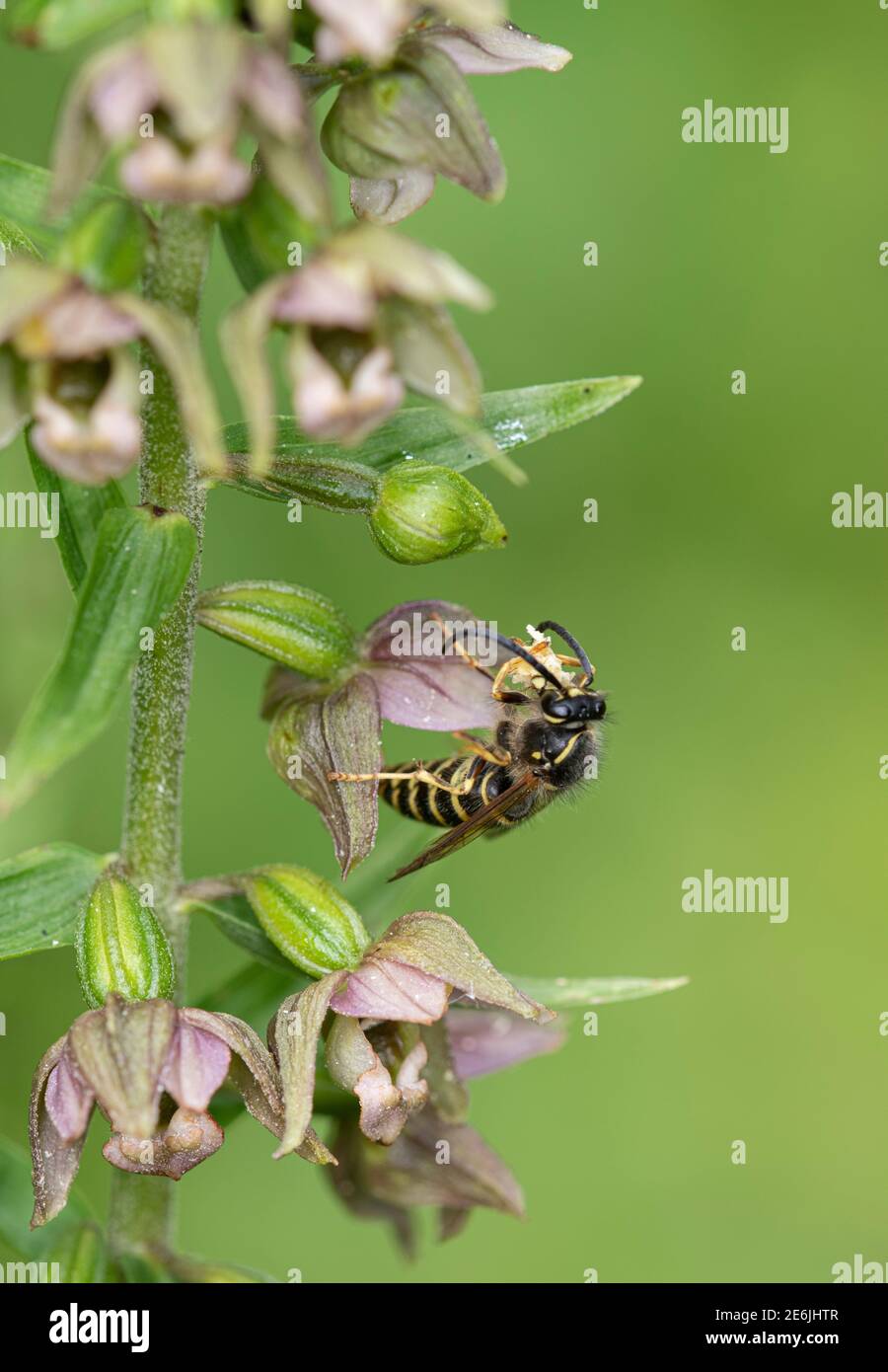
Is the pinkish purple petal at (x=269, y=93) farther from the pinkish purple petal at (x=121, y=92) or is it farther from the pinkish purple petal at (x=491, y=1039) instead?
the pinkish purple petal at (x=491, y=1039)

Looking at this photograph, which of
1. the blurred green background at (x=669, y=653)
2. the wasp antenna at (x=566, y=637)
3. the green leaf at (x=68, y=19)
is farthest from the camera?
the blurred green background at (x=669, y=653)

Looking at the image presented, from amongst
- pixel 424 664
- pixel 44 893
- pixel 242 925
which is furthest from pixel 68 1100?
pixel 424 664

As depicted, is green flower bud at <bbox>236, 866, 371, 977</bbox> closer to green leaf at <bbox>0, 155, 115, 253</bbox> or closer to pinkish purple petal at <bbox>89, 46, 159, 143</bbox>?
green leaf at <bbox>0, 155, 115, 253</bbox>

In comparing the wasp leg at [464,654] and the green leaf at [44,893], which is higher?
the wasp leg at [464,654]

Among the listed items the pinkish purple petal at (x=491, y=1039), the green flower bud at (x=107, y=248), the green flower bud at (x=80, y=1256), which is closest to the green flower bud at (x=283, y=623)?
the green flower bud at (x=107, y=248)
